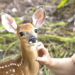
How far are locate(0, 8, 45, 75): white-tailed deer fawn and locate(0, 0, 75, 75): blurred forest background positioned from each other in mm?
579

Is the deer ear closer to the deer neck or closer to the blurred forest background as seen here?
the deer neck

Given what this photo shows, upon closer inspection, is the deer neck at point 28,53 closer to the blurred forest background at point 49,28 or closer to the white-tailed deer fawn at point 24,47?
the white-tailed deer fawn at point 24,47

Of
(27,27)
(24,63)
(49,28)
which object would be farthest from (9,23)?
(49,28)

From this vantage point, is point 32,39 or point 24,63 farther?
point 24,63

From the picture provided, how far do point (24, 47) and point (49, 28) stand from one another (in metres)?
1.61

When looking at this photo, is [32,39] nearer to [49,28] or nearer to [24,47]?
[24,47]

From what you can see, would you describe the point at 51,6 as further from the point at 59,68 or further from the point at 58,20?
the point at 59,68

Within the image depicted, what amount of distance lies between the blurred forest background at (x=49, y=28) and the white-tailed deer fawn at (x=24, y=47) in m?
0.58

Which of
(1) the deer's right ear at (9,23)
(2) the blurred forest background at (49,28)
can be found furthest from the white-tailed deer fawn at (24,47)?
(2) the blurred forest background at (49,28)

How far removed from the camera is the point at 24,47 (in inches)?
92.5

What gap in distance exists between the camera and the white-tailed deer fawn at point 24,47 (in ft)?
7.59

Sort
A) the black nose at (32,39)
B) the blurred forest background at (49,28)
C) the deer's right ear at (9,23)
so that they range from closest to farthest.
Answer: the black nose at (32,39), the deer's right ear at (9,23), the blurred forest background at (49,28)

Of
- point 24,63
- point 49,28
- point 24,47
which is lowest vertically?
point 49,28

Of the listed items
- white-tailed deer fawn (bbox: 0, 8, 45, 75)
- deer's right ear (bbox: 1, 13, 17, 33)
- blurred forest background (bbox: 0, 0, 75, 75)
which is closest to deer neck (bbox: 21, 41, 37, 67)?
white-tailed deer fawn (bbox: 0, 8, 45, 75)
